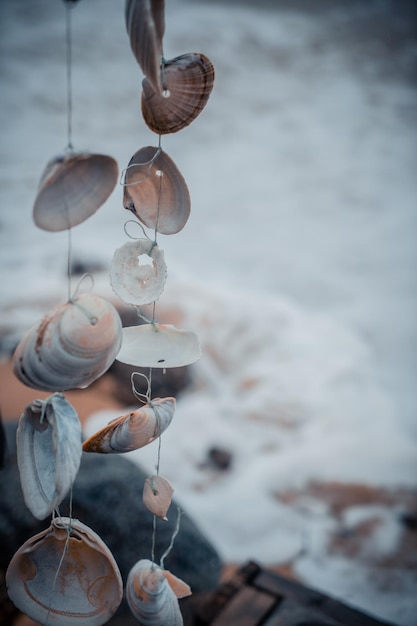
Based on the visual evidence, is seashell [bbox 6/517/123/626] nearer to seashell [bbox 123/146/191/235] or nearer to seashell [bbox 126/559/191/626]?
seashell [bbox 126/559/191/626]

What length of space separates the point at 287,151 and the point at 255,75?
1.90 metres

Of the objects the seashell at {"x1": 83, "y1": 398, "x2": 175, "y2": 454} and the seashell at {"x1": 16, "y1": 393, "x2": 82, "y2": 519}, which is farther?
the seashell at {"x1": 83, "y1": 398, "x2": 175, "y2": 454}

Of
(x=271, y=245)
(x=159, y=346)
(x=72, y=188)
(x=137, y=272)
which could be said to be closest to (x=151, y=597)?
(x=159, y=346)

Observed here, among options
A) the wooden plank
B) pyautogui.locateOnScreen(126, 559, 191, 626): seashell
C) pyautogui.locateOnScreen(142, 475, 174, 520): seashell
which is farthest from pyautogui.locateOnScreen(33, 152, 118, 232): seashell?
the wooden plank

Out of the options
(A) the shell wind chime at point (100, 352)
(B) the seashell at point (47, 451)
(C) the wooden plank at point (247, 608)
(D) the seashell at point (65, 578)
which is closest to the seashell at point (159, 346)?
(A) the shell wind chime at point (100, 352)

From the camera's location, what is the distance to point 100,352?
2.58ft

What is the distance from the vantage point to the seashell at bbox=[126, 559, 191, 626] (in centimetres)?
94

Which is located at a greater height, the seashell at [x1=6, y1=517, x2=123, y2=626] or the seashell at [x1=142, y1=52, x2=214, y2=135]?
Result: the seashell at [x1=142, y1=52, x2=214, y2=135]

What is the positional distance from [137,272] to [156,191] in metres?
0.15

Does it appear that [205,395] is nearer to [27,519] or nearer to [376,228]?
[27,519]

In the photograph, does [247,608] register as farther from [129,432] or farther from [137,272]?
[137,272]

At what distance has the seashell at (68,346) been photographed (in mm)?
757

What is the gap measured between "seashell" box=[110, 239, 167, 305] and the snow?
73.2 inches

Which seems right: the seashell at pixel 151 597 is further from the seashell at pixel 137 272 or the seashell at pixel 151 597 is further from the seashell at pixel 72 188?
the seashell at pixel 72 188
